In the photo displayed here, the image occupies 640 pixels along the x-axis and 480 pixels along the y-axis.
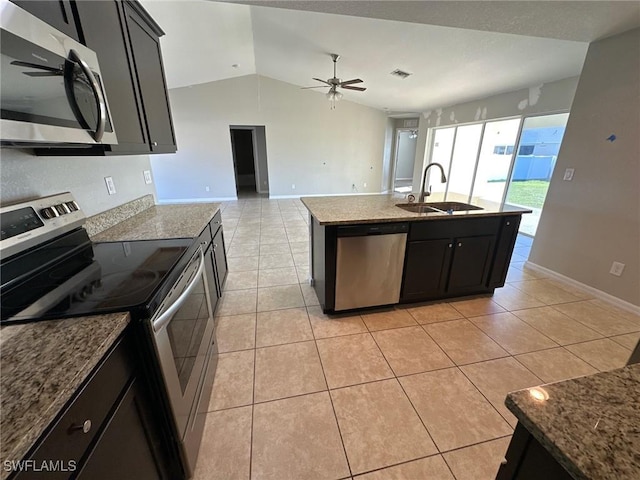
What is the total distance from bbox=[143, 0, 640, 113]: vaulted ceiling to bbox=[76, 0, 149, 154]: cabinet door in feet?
3.87

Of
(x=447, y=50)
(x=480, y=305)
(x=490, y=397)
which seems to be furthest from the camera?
(x=447, y=50)

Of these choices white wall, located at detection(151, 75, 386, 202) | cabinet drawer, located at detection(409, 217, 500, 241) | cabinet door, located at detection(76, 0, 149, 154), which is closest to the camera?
cabinet door, located at detection(76, 0, 149, 154)

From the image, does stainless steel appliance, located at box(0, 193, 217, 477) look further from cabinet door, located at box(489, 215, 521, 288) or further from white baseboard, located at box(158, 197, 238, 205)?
white baseboard, located at box(158, 197, 238, 205)

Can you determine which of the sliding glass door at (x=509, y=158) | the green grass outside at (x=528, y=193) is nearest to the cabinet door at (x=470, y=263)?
the sliding glass door at (x=509, y=158)

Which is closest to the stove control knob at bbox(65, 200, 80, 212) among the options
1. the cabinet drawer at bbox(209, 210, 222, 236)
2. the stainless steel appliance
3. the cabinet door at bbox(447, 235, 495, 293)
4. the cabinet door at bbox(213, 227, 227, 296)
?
the stainless steel appliance

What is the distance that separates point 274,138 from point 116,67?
5.96 m

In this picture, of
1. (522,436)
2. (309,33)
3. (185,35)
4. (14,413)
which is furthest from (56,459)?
(185,35)

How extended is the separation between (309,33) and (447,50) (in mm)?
1871

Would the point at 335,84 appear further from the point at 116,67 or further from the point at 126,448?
the point at 126,448

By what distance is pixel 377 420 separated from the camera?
4.72ft

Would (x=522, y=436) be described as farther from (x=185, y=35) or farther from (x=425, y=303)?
(x=185, y=35)

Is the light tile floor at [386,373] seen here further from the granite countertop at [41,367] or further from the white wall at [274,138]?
the white wall at [274,138]

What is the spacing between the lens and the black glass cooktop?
86 cm

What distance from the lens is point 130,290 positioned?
3.16 ft
